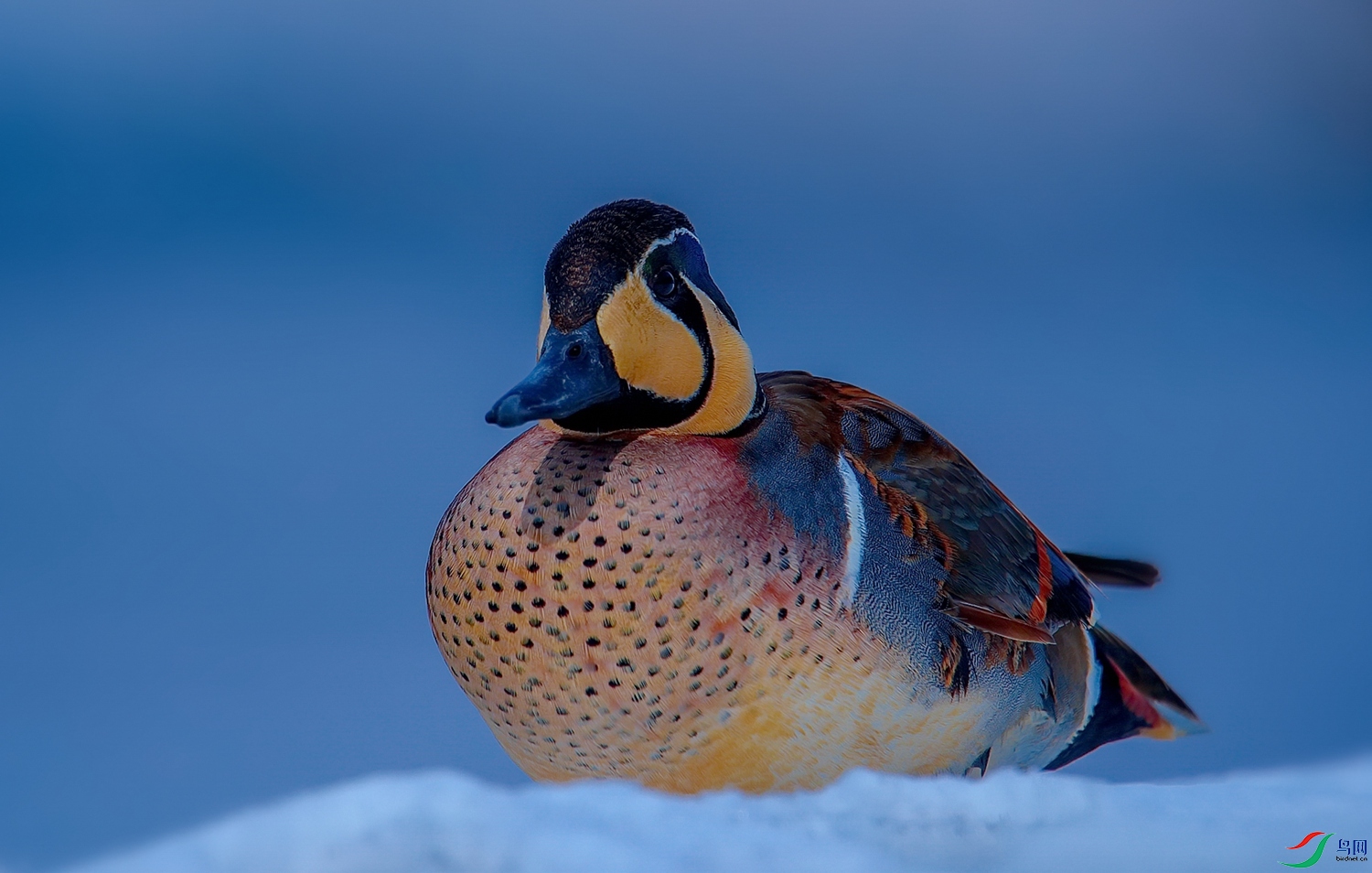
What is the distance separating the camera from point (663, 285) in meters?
1.03

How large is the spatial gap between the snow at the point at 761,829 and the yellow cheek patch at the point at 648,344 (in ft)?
1.06

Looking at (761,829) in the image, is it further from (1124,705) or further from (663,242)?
(1124,705)

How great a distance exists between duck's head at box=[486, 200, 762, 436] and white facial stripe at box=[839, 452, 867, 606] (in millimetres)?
108

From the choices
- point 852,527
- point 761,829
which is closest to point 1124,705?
point 852,527

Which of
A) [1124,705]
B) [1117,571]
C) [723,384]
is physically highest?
[723,384]

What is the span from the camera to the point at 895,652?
103 cm

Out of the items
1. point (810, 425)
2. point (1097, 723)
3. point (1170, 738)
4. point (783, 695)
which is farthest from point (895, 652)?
point (1170, 738)

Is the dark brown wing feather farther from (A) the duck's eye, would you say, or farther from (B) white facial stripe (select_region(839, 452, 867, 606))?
(A) the duck's eye

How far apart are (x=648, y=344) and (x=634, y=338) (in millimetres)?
15

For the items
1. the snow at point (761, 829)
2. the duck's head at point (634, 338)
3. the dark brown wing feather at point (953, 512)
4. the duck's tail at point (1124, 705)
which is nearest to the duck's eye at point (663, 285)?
the duck's head at point (634, 338)

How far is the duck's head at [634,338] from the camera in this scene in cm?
97

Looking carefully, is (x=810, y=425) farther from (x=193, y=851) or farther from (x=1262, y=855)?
(x=193, y=851)

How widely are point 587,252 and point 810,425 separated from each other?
0.29m

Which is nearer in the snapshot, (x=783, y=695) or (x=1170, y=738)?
(x=783, y=695)
